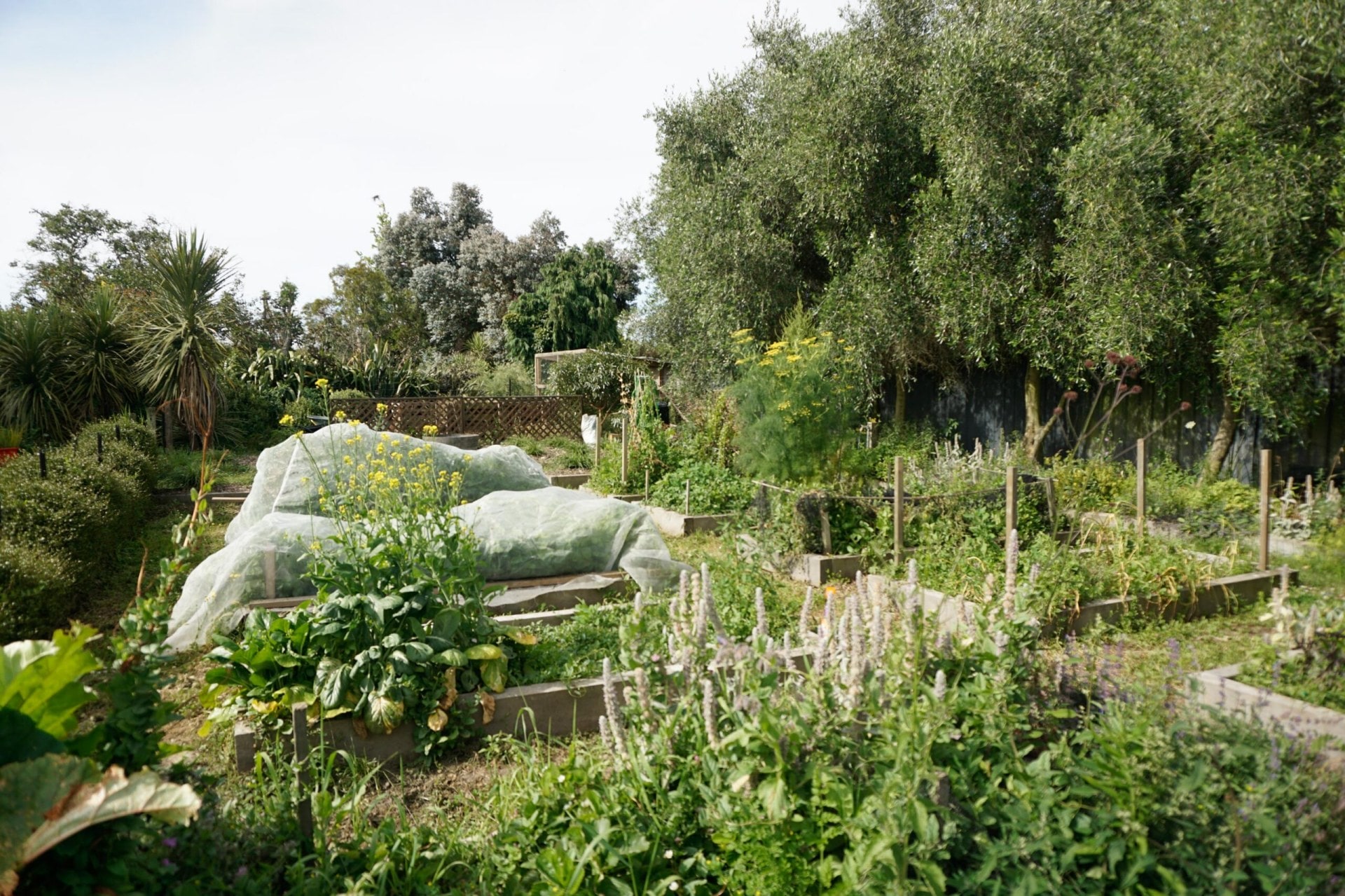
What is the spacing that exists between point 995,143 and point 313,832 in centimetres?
947

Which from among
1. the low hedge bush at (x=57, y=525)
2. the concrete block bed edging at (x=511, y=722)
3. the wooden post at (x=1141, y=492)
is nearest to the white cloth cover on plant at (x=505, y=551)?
the low hedge bush at (x=57, y=525)

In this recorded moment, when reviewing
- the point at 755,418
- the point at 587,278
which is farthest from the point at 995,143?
the point at 587,278

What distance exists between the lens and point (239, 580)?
4.65 metres

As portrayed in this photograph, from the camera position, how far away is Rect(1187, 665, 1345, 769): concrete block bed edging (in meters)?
2.32

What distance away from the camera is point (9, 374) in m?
11.7

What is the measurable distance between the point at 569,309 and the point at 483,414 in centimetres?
1038

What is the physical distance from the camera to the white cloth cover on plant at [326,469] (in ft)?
20.1

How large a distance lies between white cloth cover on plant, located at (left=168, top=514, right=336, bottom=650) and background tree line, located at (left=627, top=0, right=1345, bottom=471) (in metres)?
7.57

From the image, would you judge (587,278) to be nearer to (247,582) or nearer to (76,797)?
(247,582)

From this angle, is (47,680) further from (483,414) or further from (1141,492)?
(483,414)

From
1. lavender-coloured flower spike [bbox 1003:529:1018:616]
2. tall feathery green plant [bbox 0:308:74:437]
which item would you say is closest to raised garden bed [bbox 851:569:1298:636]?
lavender-coloured flower spike [bbox 1003:529:1018:616]

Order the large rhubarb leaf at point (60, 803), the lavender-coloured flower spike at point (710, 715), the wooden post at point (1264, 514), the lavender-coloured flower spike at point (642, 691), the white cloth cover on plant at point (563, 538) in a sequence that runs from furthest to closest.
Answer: the wooden post at point (1264, 514) < the white cloth cover on plant at point (563, 538) < the lavender-coloured flower spike at point (642, 691) < the lavender-coloured flower spike at point (710, 715) < the large rhubarb leaf at point (60, 803)

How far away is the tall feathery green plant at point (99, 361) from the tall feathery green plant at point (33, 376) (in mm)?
189

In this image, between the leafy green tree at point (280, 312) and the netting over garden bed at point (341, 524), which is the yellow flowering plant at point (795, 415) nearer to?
the netting over garden bed at point (341, 524)
